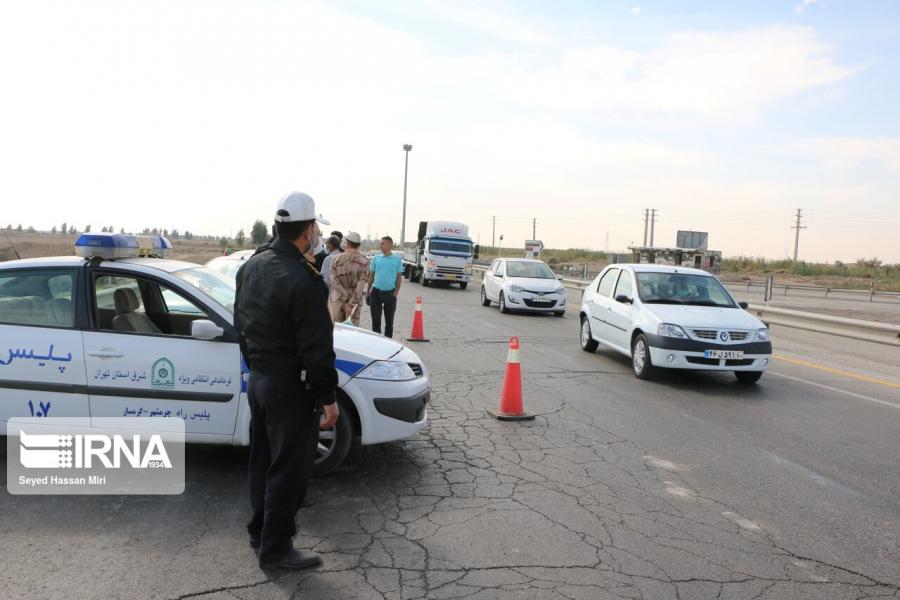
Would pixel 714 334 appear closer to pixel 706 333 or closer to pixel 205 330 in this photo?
pixel 706 333

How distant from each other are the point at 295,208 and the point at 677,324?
678 centimetres

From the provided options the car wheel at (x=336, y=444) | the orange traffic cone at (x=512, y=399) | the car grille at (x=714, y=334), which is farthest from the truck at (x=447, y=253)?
the car wheel at (x=336, y=444)

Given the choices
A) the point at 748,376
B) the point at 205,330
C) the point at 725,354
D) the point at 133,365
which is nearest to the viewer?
the point at 205,330

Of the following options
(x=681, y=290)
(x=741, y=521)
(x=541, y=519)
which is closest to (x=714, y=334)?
(x=681, y=290)

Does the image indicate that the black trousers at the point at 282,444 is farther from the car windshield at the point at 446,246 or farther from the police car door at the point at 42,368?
the car windshield at the point at 446,246

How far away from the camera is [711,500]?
496 cm

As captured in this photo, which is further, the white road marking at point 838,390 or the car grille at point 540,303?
the car grille at point 540,303

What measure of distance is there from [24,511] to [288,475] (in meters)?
2.01

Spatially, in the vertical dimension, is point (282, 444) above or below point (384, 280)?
below

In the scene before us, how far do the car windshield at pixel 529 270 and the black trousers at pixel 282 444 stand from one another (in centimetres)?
1636

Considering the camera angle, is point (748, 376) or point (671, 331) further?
point (748, 376)

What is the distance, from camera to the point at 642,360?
31.6ft

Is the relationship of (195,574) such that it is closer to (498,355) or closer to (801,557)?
(801,557)

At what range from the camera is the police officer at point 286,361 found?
134 inches
